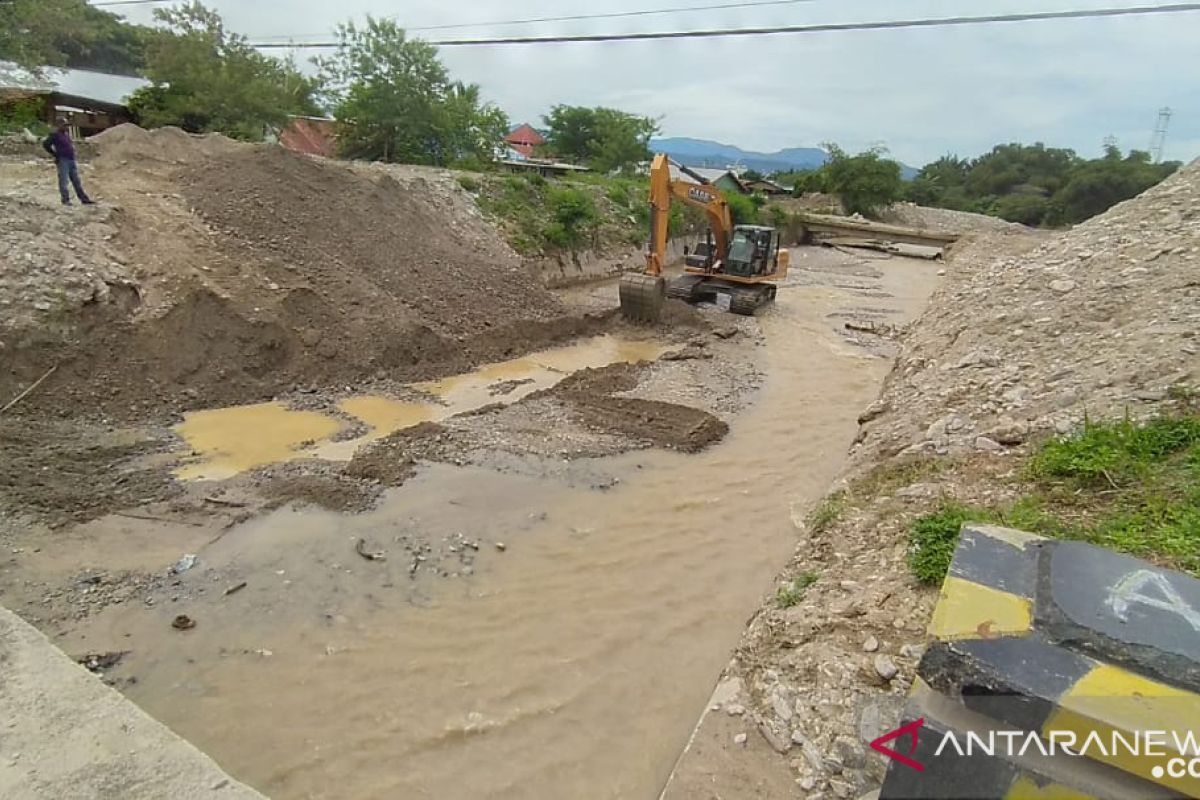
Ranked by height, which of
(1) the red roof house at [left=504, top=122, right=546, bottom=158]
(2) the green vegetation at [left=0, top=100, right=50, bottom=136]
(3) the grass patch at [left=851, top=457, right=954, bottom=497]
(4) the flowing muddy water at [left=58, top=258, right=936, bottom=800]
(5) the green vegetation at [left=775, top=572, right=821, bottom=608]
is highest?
(1) the red roof house at [left=504, top=122, right=546, bottom=158]

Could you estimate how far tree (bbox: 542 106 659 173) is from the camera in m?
43.5

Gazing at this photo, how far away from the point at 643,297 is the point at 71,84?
23.9 meters

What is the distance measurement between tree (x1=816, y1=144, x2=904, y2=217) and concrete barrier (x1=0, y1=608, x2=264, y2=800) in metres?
50.3

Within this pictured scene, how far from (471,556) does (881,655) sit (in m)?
4.04

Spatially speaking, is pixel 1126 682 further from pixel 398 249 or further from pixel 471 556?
pixel 398 249

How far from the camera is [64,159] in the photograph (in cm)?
1050

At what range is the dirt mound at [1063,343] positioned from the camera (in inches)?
239

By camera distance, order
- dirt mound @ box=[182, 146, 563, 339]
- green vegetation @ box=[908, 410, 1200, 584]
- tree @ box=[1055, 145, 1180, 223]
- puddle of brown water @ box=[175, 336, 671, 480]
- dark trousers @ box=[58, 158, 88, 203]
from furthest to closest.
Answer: tree @ box=[1055, 145, 1180, 223]
dirt mound @ box=[182, 146, 563, 339]
dark trousers @ box=[58, 158, 88, 203]
puddle of brown water @ box=[175, 336, 671, 480]
green vegetation @ box=[908, 410, 1200, 584]

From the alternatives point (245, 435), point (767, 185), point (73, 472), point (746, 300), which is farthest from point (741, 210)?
point (73, 472)

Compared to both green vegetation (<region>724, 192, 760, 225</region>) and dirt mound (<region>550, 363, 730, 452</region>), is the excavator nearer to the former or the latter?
dirt mound (<region>550, 363, 730, 452</region>)

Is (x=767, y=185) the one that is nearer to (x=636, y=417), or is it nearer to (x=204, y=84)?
(x=204, y=84)

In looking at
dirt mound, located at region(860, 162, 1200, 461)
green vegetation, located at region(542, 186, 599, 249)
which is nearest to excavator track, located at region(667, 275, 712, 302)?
green vegetation, located at region(542, 186, 599, 249)

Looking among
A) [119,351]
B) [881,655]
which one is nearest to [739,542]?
[881,655]

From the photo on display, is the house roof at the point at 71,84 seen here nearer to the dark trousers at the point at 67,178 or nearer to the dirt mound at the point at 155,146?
the dirt mound at the point at 155,146
